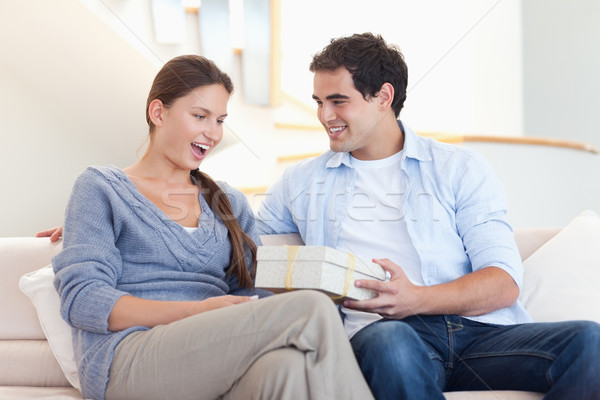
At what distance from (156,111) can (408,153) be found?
0.57 meters

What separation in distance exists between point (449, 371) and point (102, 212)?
72cm

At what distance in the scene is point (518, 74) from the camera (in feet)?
11.6

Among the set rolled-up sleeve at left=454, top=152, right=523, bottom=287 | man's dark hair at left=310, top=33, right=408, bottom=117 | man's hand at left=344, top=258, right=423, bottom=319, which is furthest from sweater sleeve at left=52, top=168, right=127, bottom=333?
rolled-up sleeve at left=454, top=152, right=523, bottom=287

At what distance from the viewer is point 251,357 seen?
919 mm

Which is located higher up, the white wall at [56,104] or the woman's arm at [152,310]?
the white wall at [56,104]

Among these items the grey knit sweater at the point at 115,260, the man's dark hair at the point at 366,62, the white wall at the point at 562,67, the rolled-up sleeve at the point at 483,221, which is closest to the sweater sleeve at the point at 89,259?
the grey knit sweater at the point at 115,260

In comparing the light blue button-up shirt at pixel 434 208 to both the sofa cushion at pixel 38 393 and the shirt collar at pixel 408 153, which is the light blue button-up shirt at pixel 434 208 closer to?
the shirt collar at pixel 408 153

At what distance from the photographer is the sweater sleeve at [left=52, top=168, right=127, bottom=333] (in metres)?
1.04

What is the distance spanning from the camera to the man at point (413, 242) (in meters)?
1.00

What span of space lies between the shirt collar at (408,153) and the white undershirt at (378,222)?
0.11 feet

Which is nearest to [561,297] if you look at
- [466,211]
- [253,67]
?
[466,211]

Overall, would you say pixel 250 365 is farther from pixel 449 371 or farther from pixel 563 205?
pixel 563 205

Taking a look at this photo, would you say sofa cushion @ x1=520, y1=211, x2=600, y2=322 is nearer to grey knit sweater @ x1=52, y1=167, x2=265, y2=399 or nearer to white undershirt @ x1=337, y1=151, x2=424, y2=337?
white undershirt @ x1=337, y1=151, x2=424, y2=337

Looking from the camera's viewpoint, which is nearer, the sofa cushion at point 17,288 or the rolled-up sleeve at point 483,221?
the rolled-up sleeve at point 483,221
